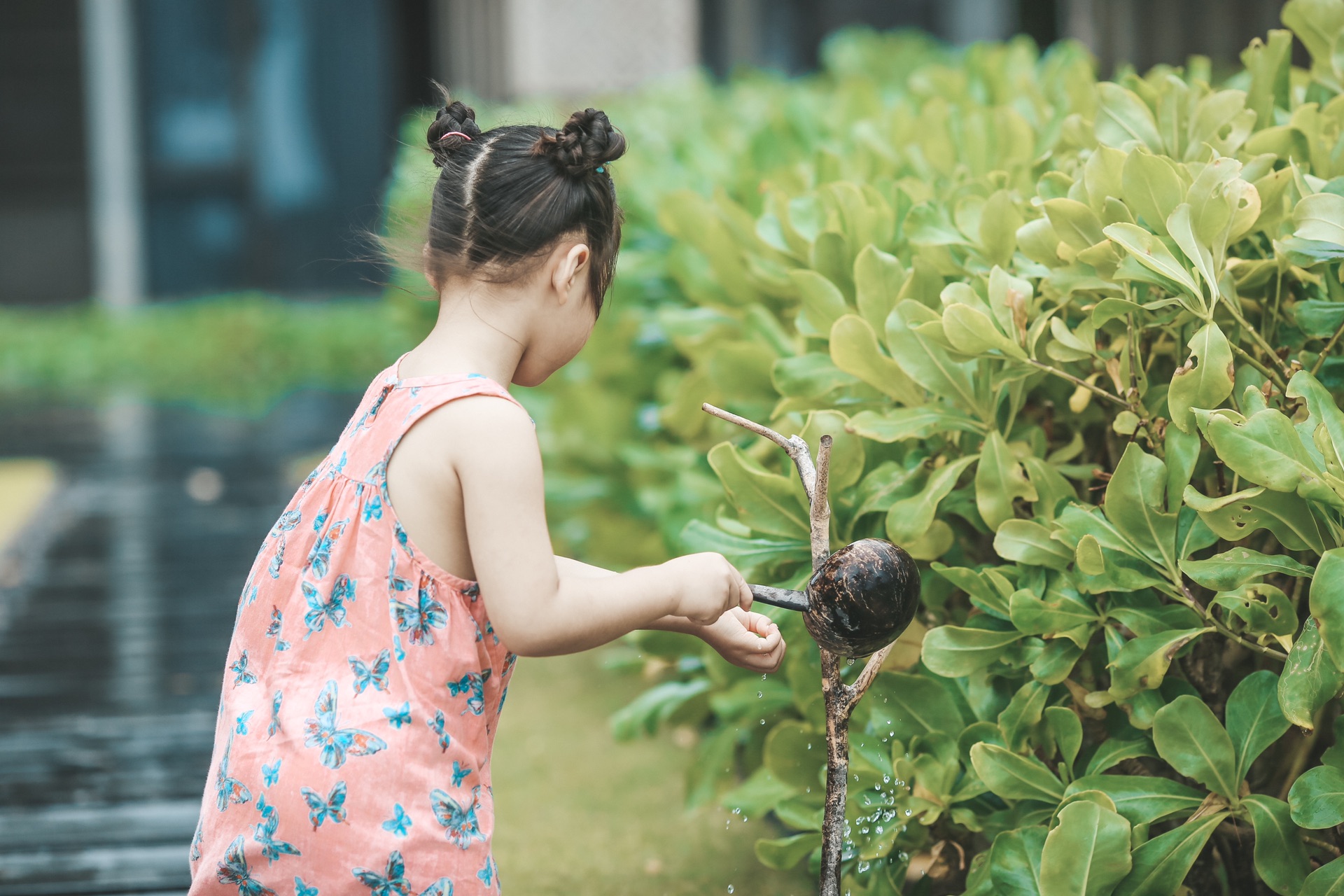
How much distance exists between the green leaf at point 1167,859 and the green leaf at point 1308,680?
209mm

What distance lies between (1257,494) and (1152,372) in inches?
16.0

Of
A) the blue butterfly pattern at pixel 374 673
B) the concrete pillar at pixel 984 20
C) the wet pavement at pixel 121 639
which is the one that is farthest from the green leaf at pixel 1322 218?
the concrete pillar at pixel 984 20

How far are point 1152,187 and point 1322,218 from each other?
190mm

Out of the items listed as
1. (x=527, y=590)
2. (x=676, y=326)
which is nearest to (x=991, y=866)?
(x=527, y=590)

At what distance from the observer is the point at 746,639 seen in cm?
157

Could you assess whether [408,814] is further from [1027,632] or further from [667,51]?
[667,51]

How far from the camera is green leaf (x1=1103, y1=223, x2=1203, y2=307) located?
57.3 inches

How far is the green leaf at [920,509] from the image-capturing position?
5.37 feet

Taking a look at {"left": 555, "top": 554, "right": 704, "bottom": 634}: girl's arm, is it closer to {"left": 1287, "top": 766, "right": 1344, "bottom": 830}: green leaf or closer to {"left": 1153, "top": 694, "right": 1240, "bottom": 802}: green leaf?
{"left": 1153, "top": 694, "right": 1240, "bottom": 802}: green leaf

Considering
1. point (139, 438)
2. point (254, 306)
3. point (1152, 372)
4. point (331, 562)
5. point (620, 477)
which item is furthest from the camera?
point (254, 306)

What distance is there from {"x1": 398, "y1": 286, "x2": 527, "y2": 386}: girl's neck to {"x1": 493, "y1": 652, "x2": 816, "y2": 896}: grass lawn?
3.85 feet

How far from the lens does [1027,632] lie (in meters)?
1.58

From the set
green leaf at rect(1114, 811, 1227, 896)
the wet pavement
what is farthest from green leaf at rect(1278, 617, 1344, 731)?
the wet pavement

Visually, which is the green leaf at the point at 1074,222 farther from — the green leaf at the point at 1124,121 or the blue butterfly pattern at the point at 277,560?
the blue butterfly pattern at the point at 277,560
